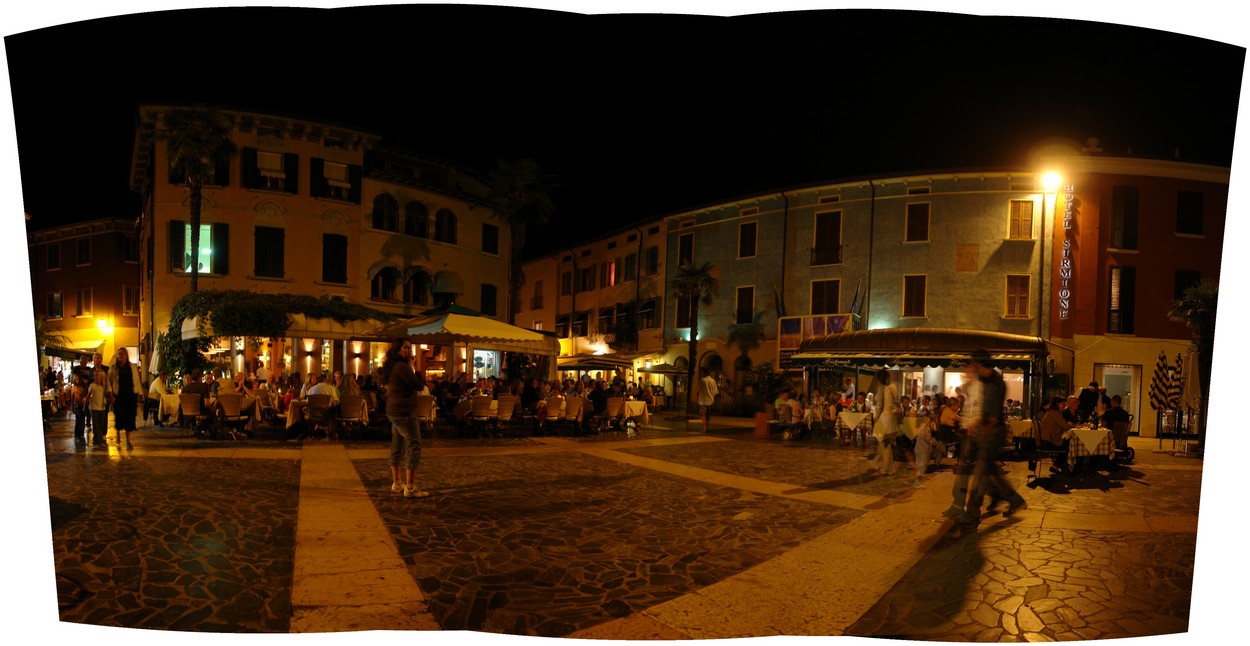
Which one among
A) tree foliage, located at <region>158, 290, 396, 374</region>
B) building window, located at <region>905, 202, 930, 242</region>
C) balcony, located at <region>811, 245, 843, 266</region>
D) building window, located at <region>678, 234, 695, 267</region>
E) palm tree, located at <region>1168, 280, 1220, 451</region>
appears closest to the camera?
palm tree, located at <region>1168, 280, 1220, 451</region>

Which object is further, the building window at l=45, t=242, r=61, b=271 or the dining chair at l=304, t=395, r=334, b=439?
the dining chair at l=304, t=395, r=334, b=439

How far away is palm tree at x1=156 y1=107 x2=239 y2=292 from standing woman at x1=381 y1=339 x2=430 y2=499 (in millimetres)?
1205

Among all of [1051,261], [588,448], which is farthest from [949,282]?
[588,448]

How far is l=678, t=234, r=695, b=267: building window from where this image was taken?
4266 mm

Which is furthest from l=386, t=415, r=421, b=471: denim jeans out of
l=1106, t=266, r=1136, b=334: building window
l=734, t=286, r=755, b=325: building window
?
l=1106, t=266, r=1136, b=334: building window

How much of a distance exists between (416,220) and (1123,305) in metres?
4.40

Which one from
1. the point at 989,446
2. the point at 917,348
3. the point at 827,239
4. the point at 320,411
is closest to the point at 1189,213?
the point at 917,348

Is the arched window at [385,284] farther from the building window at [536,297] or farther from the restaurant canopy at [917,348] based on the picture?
the restaurant canopy at [917,348]

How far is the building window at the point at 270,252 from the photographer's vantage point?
3771mm

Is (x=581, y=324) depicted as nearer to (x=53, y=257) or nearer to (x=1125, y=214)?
(x=53, y=257)

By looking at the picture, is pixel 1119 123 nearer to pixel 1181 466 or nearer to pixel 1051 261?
pixel 1051 261

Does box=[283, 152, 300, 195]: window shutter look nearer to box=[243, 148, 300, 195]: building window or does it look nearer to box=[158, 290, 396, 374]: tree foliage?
box=[243, 148, 300, 195]: building window

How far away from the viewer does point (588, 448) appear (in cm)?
754

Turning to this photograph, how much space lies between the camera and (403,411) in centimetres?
460
